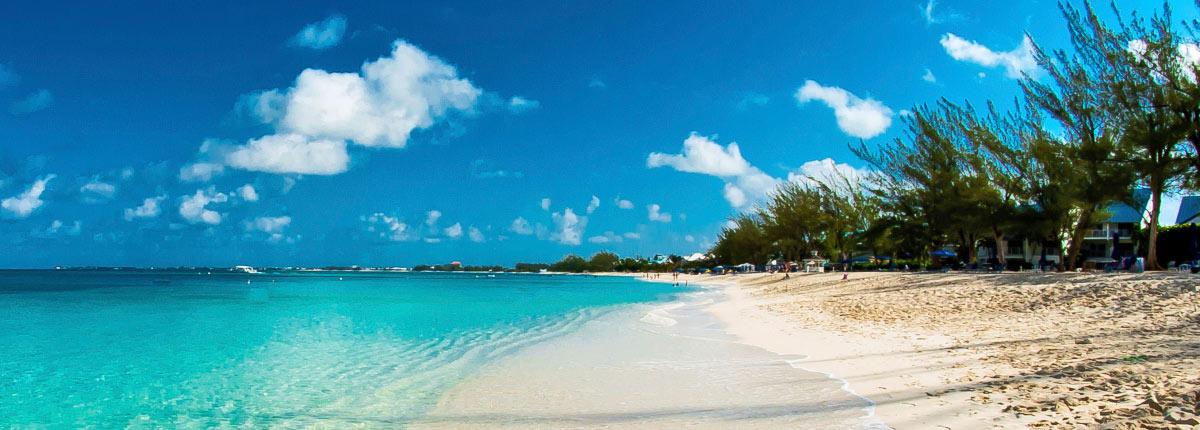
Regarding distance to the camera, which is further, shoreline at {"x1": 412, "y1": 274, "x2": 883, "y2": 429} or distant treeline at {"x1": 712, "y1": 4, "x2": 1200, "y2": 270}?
distant treeline at {"x1": 712, "y1": 4, "x2": 1200, "y2": 270}

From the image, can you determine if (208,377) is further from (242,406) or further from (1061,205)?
(1061,205)

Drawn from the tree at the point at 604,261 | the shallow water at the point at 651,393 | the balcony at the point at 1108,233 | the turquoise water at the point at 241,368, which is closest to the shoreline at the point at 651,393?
the shallow water at the point at 651,393

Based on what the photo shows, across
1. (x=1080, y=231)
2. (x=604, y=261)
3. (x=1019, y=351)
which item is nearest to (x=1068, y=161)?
(x=1080, y=231)

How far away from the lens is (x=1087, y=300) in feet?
46.7

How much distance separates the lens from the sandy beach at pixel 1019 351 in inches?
229

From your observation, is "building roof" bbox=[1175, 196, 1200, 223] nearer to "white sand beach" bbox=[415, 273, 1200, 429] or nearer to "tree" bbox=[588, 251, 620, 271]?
"white sand beach" bbox=[415, 273, 1200, 429]

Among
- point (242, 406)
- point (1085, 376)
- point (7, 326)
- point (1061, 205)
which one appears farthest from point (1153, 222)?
point (7, 326)

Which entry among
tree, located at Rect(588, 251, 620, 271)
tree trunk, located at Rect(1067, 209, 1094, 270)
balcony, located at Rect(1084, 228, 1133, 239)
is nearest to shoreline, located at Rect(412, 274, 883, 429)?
tree trunk, located at Rect(1067, 209, 1094, 270)

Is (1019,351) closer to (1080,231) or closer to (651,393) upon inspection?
(651,393)

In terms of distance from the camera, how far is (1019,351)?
9.16 metres

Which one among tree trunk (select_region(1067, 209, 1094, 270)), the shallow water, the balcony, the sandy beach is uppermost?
the balcony

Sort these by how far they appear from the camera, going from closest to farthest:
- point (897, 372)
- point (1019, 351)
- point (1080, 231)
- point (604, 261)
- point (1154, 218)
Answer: point (897, 372) < point (1019, 351) < point (1154, 218) < point (1080, 231) < point (604, 261)

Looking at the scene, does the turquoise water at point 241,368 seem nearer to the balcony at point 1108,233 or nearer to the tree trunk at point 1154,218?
the tree trunk at point 1154,218

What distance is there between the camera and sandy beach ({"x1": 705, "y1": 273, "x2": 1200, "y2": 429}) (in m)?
5.82
